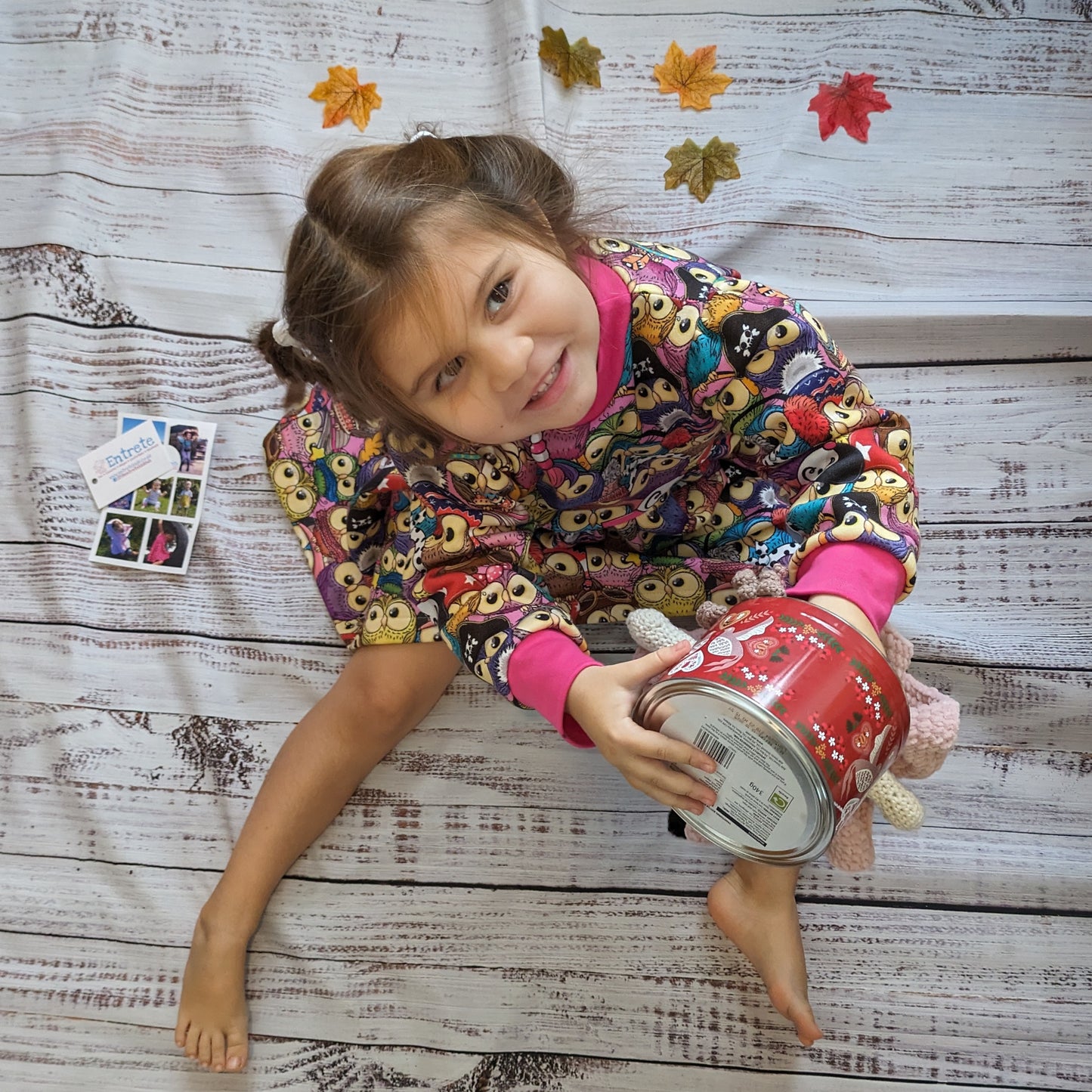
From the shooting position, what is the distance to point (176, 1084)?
108 cm

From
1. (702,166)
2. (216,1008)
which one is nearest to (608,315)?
(702,166)

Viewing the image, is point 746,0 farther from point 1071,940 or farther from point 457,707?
point 1071,940

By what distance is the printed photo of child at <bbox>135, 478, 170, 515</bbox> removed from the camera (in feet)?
4.08

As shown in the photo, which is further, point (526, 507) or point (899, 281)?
point (899, 281)

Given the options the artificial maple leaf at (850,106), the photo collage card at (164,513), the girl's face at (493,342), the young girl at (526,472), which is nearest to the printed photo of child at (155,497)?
the photo collage card at (164,513)

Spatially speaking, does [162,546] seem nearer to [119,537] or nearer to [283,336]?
[119,537]

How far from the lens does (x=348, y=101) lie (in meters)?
1.37

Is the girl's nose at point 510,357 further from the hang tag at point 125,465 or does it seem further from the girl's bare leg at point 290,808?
the hang tag at point 125,465

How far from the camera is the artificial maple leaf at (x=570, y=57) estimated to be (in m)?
1.34

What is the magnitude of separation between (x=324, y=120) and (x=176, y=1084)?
1.24m

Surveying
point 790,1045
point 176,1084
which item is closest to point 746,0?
point 790,1045

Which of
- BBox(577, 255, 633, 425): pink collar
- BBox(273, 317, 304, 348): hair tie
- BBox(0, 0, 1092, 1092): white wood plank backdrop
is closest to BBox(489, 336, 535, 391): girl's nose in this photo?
BBox(577, 255, 633, 425): pink collar

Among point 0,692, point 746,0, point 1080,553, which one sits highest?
point 746,0

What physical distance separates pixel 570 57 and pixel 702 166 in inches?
9.7
